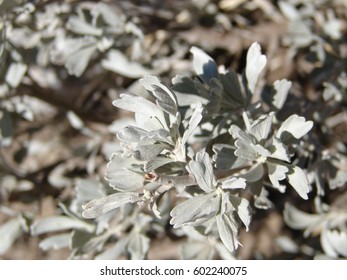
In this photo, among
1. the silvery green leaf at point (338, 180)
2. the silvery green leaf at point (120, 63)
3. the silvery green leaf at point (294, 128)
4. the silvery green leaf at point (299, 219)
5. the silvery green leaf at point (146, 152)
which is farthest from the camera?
the silvery green leaf at point (120, 63)

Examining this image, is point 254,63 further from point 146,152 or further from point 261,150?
point 146,152

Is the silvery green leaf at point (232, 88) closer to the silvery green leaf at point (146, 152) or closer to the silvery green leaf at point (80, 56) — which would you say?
the silvery green leaf at point (146, 152)

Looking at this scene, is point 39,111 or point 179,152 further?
point 39,111

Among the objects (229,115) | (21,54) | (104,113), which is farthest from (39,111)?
(229,115)

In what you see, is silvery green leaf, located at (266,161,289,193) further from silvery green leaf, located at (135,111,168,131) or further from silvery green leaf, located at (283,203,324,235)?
silvery green leaf, located at (283,203,324,235)

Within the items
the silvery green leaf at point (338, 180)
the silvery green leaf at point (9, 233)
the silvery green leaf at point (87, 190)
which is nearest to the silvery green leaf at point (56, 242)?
the silvery green leaf at point (87, 190)

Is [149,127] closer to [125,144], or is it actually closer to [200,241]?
[125,144]

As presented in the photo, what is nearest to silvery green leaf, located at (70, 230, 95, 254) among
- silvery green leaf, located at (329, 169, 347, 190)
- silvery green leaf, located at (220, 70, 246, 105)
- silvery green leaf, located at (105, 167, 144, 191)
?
silvery green leaf, located at (105, 167, 144, 191)
